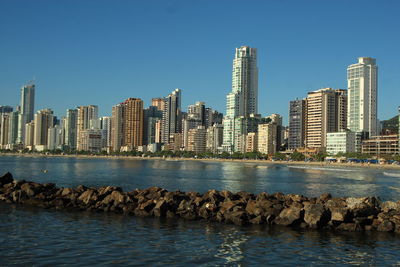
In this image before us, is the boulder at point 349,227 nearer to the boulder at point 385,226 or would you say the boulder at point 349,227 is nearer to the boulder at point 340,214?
the boulder at point 340,214

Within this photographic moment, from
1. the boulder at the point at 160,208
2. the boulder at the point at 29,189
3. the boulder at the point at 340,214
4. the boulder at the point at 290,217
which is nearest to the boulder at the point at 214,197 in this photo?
the boulder at the point at 160,208

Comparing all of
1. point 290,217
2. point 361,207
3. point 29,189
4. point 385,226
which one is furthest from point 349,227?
point 29,189

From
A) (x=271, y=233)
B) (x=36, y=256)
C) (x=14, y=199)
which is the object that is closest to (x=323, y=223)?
(x=271, y=233)

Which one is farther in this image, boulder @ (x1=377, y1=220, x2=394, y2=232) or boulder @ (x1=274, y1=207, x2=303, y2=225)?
boulder @ (x1=274, y1=207, x2=303, y2=225)

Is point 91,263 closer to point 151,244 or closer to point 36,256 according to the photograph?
point 36,256

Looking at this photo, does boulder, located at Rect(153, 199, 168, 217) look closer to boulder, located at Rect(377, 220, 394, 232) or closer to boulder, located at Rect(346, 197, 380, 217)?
boulder, located at Rect(346, 197, 380, 217)

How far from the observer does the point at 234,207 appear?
36.9 meters

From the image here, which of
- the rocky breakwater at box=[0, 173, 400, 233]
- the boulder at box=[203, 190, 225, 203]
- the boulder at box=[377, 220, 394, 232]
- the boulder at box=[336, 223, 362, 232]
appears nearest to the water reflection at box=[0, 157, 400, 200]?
the rocky breakwater at box=[0, 173, 400, 233]

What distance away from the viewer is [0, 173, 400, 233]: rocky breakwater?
33500 mm

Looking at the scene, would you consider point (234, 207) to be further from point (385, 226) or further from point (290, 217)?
point (385, 226)

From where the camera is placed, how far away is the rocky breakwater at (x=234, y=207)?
110 ft

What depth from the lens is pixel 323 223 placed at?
110 feet

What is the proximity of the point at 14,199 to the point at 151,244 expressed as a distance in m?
25.1

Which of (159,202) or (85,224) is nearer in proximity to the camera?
(85,224)
